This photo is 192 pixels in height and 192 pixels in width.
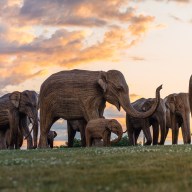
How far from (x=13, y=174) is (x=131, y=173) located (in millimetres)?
3052

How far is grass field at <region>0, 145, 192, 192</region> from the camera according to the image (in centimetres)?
1315

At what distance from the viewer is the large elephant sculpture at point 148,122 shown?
40906 millimetres

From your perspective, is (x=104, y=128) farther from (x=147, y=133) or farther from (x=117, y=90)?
(x=147, y=133)

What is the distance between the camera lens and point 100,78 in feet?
116

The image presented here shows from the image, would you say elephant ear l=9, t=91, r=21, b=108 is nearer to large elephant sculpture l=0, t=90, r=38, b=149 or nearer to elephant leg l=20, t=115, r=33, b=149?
large elephant sculpture l=0, t=90, r=38, b=149

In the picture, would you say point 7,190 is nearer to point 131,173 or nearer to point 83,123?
point 131,173

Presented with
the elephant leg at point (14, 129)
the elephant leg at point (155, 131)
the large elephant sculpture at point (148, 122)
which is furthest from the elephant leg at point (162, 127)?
the elephant leg at point (14, 129)

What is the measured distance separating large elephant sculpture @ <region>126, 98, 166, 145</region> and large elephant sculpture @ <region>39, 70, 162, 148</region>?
5.22 meters

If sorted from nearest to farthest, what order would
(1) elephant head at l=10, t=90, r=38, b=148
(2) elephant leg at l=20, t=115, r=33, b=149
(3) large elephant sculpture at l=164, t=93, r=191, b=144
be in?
(3) large elephant sculpture at l=164, t=93, r=191, b=144 → (1) elephant head at l=10, t=90, r=38, b=148 → (2) elephant leg at l=20, t=115, r=33, b=149

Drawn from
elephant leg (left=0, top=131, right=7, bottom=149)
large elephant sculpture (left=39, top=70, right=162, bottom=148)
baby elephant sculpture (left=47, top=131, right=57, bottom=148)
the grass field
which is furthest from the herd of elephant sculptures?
the grass field

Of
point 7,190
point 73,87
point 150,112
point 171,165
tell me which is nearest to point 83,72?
point 73,87

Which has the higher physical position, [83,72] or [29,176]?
[83,72]

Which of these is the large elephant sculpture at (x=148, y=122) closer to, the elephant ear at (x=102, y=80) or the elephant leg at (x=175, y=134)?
the elephant leg at (x=175, y=134)

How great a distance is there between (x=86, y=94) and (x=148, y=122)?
8.34 metres
